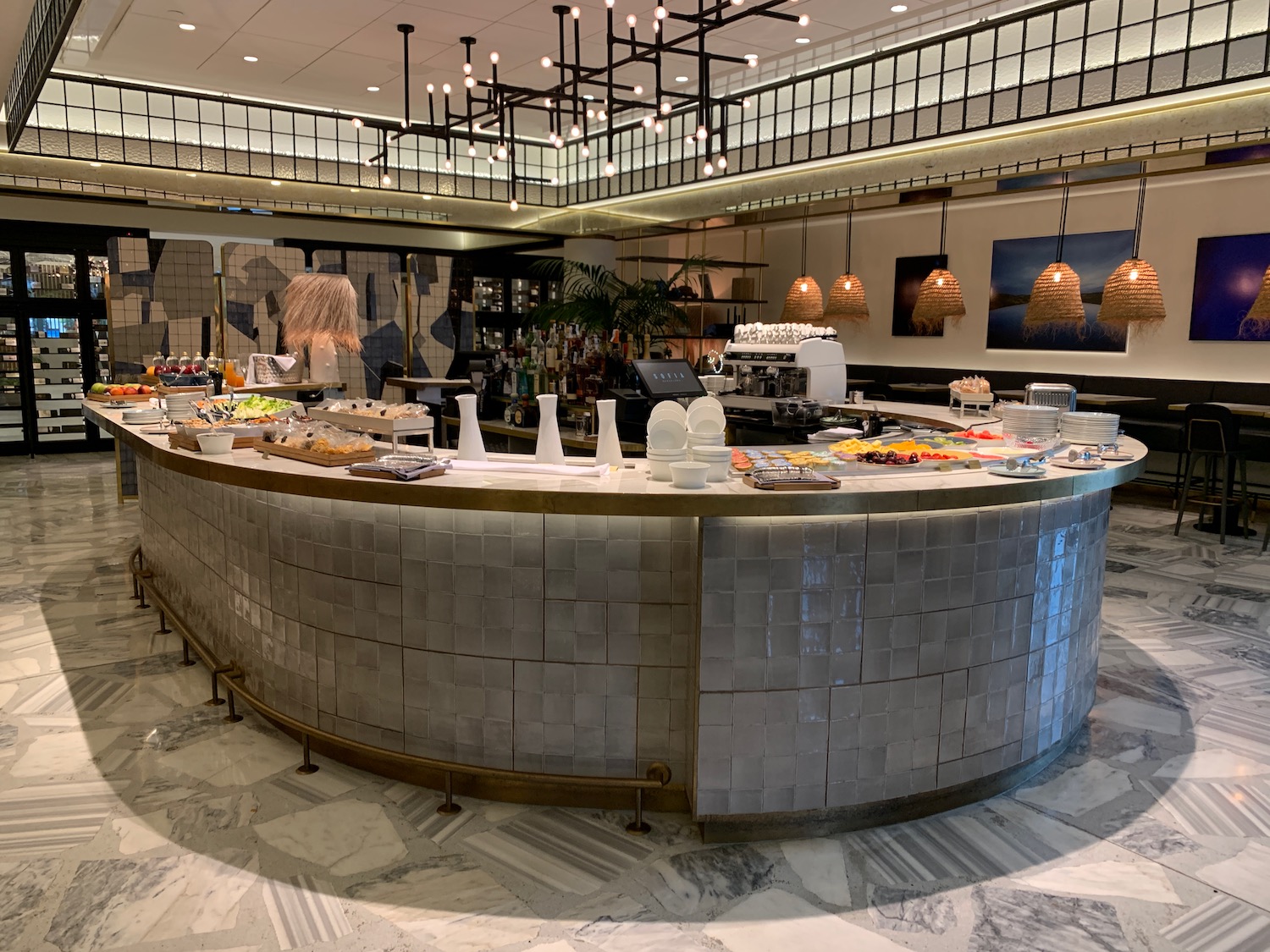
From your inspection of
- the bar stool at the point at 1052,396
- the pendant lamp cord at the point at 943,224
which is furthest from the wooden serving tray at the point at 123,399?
the pendant lamp cord at the point at 943,224

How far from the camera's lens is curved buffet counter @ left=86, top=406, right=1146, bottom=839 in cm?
275

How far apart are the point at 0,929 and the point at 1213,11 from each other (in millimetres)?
8739

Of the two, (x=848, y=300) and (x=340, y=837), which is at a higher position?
(x=848, y=300)

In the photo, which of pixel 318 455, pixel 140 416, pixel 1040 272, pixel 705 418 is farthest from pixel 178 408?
pixel 1040 272

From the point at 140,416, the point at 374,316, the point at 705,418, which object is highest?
the point at 374,316

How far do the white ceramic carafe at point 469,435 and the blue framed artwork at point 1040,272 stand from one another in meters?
7.83

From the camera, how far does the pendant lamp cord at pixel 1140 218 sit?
29.4ft

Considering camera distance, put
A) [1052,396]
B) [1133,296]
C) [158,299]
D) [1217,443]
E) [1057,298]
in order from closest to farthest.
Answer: [1052,396] < [1217,443] < [1133,296] < [1057,298] < [158,299]

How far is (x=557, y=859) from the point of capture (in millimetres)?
2740

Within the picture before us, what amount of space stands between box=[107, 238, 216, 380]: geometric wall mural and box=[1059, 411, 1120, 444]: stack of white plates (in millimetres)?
9900

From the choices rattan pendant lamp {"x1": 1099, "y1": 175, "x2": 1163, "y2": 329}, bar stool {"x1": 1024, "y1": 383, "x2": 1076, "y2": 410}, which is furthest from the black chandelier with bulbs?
rattan pendant lamp {"x1": 1099, "y1": 175, "x2": 1163, "y2": 329}

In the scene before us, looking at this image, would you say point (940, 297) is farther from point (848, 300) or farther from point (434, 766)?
point (434, 766)

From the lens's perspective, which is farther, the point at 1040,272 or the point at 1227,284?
the point at 1040,272

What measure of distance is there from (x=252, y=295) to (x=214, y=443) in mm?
8975
